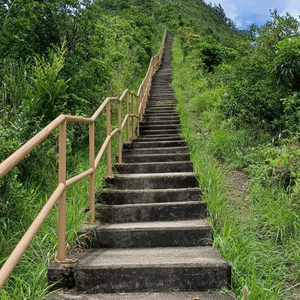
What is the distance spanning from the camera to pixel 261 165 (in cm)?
396

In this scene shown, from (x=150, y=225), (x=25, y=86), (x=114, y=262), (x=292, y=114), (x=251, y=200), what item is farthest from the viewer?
(x=292, y=114)

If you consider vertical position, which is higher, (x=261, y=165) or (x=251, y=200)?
(x=261, y=165)

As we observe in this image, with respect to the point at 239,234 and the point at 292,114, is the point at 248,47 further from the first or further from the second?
the point at 239,234

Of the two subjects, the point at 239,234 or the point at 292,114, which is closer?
the point at 239,234

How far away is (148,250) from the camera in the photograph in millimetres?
2613

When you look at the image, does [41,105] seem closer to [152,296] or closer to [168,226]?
[168,226]

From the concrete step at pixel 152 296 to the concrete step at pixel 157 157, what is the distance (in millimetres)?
2920

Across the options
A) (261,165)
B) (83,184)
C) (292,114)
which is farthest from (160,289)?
(292,114)

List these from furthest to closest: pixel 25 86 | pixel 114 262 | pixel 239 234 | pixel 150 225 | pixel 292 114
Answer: pixel 292 114, pixel 25 86, pixel 150 225, pixel 239 234, pixel 114 262

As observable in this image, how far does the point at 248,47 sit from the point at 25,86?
4462 millimetres

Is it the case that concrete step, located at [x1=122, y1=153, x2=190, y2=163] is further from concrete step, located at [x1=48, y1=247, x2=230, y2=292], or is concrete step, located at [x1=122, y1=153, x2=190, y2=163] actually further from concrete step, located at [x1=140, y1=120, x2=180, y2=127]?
concrete step, located at [x1=48, y1=247, x2=230, y2=292]

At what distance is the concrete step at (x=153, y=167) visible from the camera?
14.5ft

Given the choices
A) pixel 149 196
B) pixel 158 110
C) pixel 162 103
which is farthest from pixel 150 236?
pixel 162 103

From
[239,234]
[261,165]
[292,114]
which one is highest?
[292,114]
